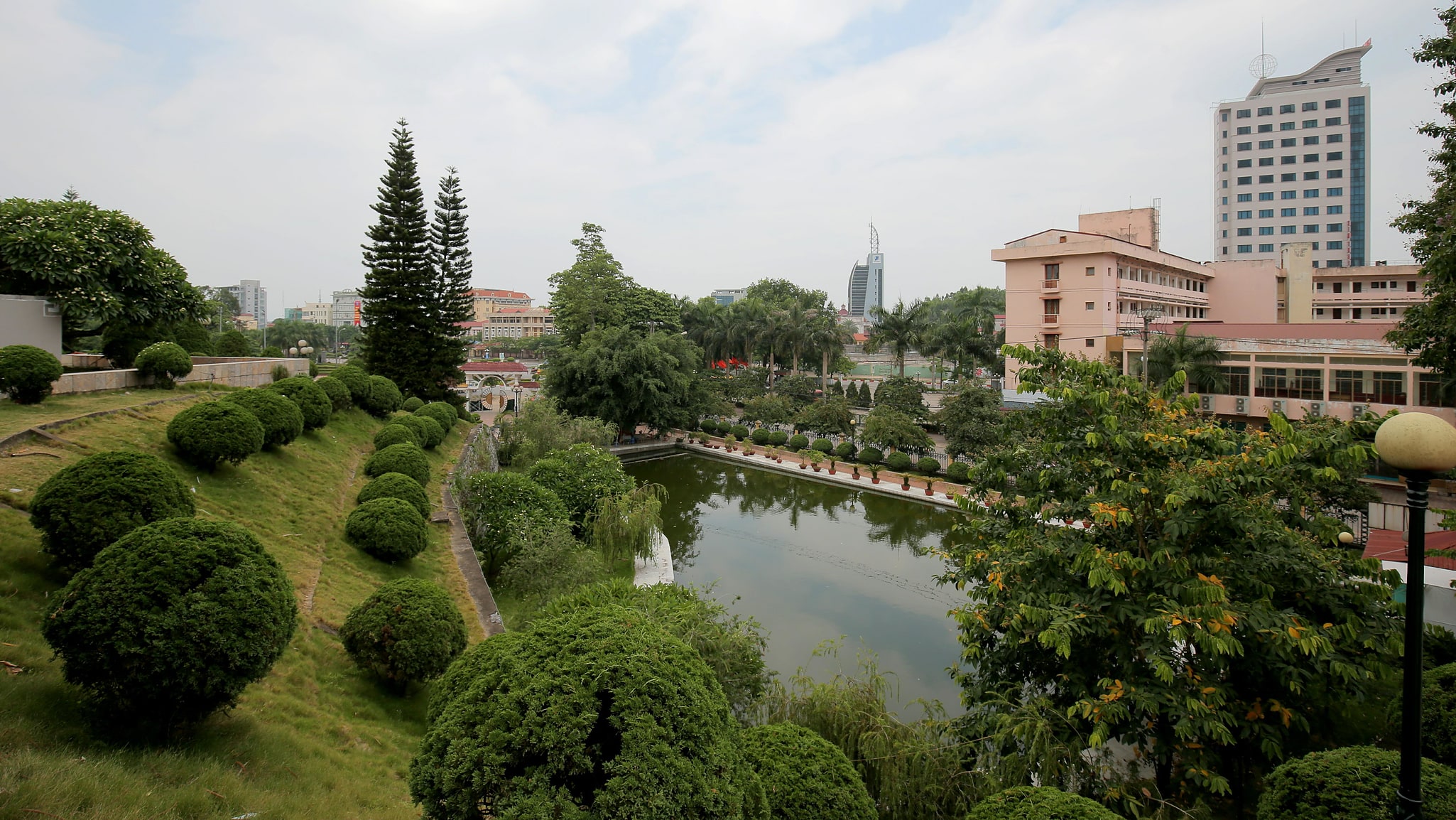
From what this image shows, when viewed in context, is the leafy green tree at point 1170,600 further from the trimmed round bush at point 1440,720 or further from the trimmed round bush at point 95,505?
the trimmed round bush at point 95,505

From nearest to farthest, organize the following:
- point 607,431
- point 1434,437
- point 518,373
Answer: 1. point 1434,437
2. point 607,431
3. point 518,373

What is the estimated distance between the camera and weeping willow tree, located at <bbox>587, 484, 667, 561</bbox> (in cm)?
1132

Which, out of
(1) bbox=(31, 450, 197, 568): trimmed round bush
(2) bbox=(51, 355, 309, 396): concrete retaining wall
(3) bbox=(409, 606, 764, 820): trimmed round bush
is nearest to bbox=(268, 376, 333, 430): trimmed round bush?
(2) bbox=(51, 355, 309, 396): concrete retaining wall

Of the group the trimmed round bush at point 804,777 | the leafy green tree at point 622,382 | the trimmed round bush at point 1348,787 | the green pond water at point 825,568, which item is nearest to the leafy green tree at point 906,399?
the green pond water at point 825,568

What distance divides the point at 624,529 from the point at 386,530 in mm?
4389

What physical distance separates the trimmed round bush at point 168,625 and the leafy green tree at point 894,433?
17.7 m

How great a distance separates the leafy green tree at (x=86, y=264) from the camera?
999cm

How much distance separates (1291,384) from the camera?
16984mm

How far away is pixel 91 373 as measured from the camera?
348 inches

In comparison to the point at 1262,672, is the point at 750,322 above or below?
above

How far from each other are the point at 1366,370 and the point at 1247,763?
15423mm

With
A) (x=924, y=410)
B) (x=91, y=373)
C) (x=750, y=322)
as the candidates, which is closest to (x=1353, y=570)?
(x=91, y=373)

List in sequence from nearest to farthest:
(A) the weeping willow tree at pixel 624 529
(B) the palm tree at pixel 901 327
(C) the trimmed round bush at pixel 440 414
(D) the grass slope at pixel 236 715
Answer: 1. (D) the grass slope at pixel 236 715
2. (A) the weeping willow tree at pixel 624 529
3. (C) the trimmed round bush at pixel 440 414
4. (B) the palm tree at pixel 901 327

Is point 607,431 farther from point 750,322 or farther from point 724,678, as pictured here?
point 750,322
